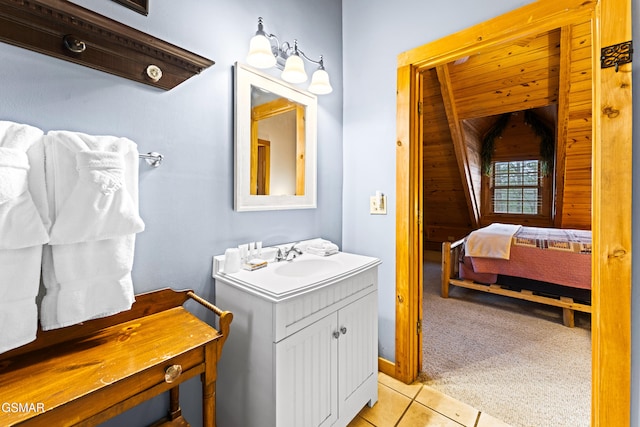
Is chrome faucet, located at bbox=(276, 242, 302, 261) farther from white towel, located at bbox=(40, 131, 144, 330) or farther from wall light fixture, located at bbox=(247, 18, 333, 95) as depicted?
wall light fixture, located at bbox=(247, 18, 333, 95)

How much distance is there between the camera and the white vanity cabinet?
3.41ft

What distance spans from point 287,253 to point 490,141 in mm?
4588

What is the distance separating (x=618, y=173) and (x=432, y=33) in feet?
3.70

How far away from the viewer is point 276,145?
1558 millimetres

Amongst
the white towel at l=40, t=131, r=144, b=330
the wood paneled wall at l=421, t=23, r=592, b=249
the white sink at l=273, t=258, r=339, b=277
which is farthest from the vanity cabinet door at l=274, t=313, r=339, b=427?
the wood paneled wall at l=421, t=23, r=592, b=249

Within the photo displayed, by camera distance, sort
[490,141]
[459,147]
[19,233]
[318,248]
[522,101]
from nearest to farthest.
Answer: [19,233], [318,248], [522,101], [459,147], [490,141]

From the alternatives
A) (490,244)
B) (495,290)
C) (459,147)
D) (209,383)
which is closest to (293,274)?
(209,383)

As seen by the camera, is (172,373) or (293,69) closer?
(172,373)

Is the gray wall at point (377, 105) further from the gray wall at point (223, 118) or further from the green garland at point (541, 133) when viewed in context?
the green garland at point (541, 133)

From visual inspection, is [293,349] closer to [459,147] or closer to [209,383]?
[209,383]

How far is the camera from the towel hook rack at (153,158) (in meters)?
1.06

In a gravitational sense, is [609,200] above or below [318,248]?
above

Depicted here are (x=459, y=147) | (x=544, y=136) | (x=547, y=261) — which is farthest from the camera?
(x=544, y=136)

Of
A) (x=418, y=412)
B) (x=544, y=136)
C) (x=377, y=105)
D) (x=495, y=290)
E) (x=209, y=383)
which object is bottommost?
(x=418, y=412)
